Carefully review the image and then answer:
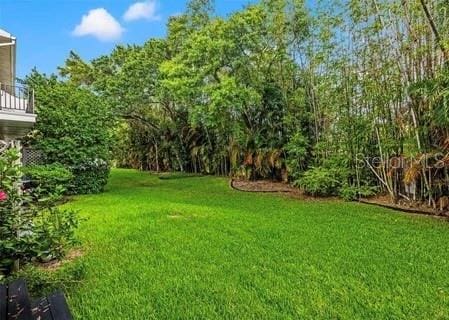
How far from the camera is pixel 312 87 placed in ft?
32.9

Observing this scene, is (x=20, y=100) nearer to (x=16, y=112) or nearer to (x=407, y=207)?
(x=16, y=112)

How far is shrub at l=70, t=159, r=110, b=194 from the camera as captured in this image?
10.8m

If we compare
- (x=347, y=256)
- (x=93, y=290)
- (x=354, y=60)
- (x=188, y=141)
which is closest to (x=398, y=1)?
(x=354, y=60)

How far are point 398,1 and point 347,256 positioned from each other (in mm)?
5386

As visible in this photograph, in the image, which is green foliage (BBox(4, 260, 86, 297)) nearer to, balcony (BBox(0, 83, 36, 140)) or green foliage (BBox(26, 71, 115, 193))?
balcony (BBox(0, 83, 36, 140))

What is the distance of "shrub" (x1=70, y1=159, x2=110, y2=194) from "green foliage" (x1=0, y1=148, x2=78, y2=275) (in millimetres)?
7061

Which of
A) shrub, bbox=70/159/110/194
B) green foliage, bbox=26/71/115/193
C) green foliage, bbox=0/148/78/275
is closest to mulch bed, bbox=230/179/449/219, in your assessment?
shrub, bbox=70/159/110/194

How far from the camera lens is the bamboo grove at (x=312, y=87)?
677 centimetres

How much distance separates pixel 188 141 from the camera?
686 inches

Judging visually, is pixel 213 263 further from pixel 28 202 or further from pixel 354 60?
pixel 354 60

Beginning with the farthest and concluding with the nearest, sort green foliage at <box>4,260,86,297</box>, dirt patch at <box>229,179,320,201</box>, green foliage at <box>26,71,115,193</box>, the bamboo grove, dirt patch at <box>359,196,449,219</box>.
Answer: green foliage at <box>26,71,115,193</box>
dirt patch at <box>229,179,320,201</box>
the bamboo grove
dirt patch at <box>359,196,449,219</box>
green foliage at <box>4,260,86,297</box>

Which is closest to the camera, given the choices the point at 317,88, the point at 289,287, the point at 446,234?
the point at 289,287

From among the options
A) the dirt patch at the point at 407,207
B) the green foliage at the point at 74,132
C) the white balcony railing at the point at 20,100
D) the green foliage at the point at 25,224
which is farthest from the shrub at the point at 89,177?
the dirt patch at the point at 407,207

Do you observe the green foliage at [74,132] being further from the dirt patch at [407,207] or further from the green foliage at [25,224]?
the dirt patch at [407,207]
